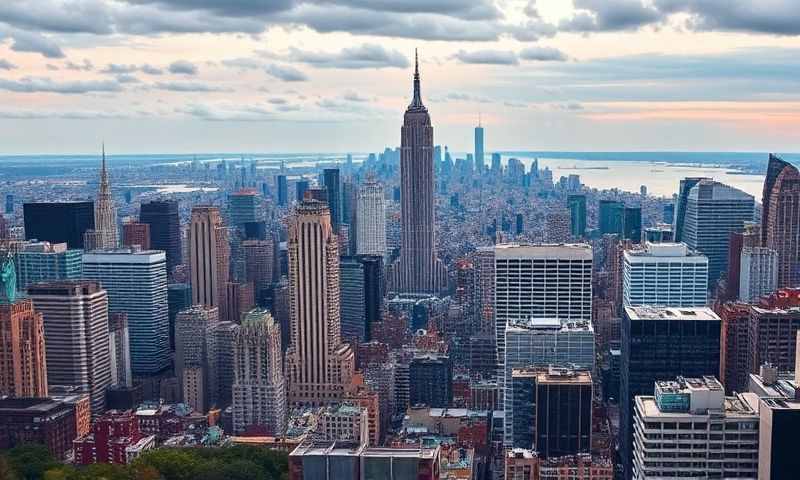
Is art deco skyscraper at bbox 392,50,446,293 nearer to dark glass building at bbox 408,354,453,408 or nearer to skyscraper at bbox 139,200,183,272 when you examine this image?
skyscraper at bbox 139,200,183,272

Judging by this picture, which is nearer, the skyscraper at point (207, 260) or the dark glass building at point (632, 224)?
the skyscraper at point (207, 260)

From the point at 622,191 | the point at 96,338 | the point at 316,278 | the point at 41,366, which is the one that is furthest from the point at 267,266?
the point at 622,191

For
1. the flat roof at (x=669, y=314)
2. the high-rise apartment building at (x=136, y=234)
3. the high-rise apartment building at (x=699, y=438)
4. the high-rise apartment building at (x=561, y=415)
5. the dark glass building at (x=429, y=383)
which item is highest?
the high-rise apartment building at (x=136, y=234)

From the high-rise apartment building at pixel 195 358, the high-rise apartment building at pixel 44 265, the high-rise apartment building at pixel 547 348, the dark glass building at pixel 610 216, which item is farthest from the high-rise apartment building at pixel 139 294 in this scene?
the dark glass building at pixel 610 216

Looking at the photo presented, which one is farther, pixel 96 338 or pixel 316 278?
pixel 316 278

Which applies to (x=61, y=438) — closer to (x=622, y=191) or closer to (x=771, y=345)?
(x=771, y=345)

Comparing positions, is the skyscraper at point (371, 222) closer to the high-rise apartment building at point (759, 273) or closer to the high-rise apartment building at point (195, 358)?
the high-rise apartment building at point (195, 358)

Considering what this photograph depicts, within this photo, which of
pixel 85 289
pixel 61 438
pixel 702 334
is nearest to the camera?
pixel 702 334
